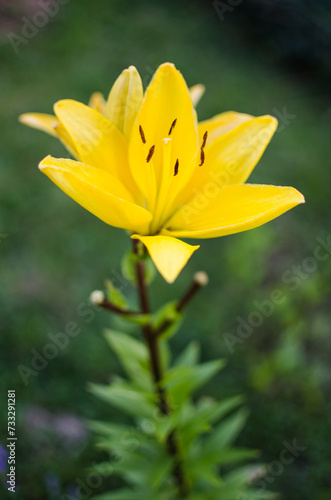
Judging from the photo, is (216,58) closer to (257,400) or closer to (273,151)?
(273,151)

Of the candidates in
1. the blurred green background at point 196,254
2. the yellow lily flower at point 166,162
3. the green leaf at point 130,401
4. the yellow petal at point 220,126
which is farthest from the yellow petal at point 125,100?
the blurred green background at point 196,254

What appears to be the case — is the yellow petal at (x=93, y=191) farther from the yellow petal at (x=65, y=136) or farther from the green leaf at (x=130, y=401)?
the green leaf at (x=130, y=401)

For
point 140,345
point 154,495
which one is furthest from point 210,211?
point 154,495

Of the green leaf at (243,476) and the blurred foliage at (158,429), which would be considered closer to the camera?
the blurred foliage at (158,429)

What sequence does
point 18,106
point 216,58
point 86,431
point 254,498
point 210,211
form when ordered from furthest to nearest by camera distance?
point 216,58
point 18,106
point 86,431
point 254,498
point 210,211

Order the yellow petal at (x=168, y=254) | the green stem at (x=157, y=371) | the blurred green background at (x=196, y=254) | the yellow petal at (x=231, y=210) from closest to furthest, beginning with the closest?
the yellow petal at (x=168, y=254) < the yellow petal at (x=231, y=210) < the green stem at (x=157, y=371) < the blurred green background at (x=196, y=254)

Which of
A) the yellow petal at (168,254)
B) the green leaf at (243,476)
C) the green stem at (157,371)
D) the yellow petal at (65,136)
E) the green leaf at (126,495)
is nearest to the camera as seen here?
the yellow petal at (168,254)
